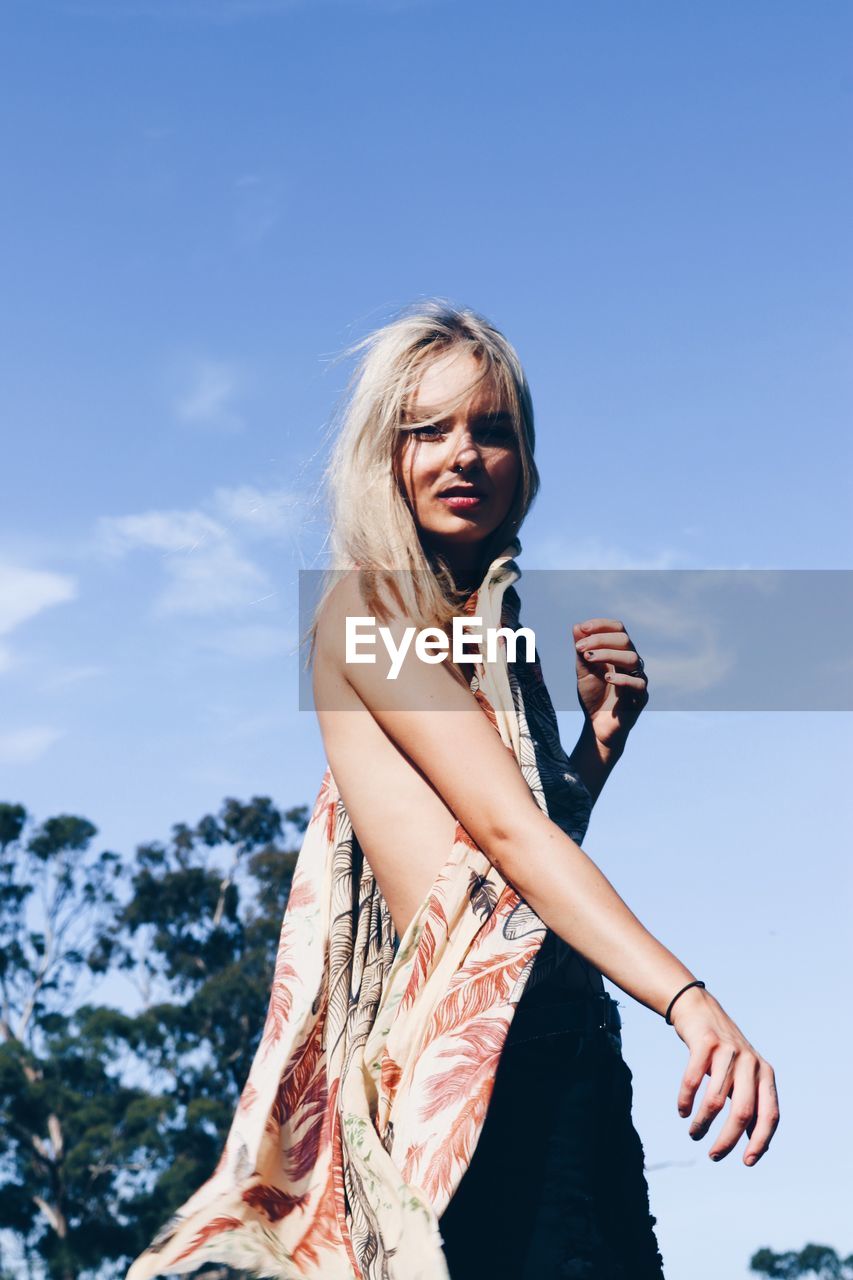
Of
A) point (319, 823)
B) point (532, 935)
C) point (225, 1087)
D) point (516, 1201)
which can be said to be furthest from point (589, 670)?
point (225, 1087)

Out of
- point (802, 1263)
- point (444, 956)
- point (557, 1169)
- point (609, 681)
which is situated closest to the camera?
point (557, 1169)

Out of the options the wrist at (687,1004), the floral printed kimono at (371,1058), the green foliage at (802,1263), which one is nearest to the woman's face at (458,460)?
the floral printed kimono at (371,1058)

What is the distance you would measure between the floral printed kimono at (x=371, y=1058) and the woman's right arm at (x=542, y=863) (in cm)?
7

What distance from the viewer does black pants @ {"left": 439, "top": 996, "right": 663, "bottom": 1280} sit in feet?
5.35

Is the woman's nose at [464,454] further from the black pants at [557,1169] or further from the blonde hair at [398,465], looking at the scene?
the black pants at [557,1169]

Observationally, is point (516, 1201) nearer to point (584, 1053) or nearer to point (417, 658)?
point (584, 1053)

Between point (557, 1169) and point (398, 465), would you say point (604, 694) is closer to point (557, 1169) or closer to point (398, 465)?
point (398, 465)

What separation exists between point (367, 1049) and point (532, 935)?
291 millimetres

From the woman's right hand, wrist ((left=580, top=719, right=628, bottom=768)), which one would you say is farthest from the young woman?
wrist ((left=580, top=719, right=628, bottom=768))

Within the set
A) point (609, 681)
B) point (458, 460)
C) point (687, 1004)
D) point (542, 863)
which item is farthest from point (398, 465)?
point (687, 1004)

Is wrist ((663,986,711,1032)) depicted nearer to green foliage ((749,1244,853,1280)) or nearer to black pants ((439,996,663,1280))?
black pants ((439,996,663,1280))

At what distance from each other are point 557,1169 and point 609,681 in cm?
87

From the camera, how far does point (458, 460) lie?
87.2 inches

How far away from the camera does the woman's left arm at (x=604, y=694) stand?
227 centimetres
